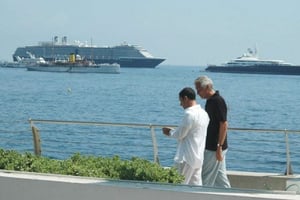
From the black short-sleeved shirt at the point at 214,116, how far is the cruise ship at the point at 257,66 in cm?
16421

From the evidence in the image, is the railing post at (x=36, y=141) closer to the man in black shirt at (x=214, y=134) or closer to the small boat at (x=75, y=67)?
the man in black shirt at (x=214, y=134)

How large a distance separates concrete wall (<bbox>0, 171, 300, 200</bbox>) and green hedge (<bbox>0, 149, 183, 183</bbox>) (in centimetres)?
24

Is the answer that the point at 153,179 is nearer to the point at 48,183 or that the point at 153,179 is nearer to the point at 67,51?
the point at 48,183

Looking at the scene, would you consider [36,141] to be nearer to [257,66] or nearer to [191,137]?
[191,137]

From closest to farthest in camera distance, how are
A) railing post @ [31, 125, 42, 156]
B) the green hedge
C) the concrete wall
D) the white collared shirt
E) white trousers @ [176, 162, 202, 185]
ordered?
the concrete wall < the green hedge < the white collared shirt < white trousers @ [176, 162, 202, 185] < railing post @ [31, 125, 42, 156]

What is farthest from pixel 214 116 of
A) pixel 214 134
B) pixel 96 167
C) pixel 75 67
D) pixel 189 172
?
pixel 75 67

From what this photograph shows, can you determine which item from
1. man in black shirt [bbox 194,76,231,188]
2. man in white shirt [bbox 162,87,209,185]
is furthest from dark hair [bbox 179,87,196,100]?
man in black shirt [bbox 194,76,231,188]

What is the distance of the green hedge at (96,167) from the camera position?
6543 millimetres

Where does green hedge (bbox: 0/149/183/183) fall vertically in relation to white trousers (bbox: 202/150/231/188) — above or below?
above

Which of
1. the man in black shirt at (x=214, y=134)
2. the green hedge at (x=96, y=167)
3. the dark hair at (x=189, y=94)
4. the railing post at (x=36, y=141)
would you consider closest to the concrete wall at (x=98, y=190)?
the green hedge at (x=96, y=167)

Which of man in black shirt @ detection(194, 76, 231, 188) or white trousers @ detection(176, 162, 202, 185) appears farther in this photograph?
man in black shirt @ detection(194, 76, 231, 188)

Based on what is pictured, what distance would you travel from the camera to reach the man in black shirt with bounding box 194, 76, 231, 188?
738 cm

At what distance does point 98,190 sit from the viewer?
246 inches

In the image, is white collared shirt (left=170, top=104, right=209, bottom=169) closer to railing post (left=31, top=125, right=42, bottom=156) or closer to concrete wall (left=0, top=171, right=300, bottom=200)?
concrete wall (left=0, top=171, right=300, bottom=200)
